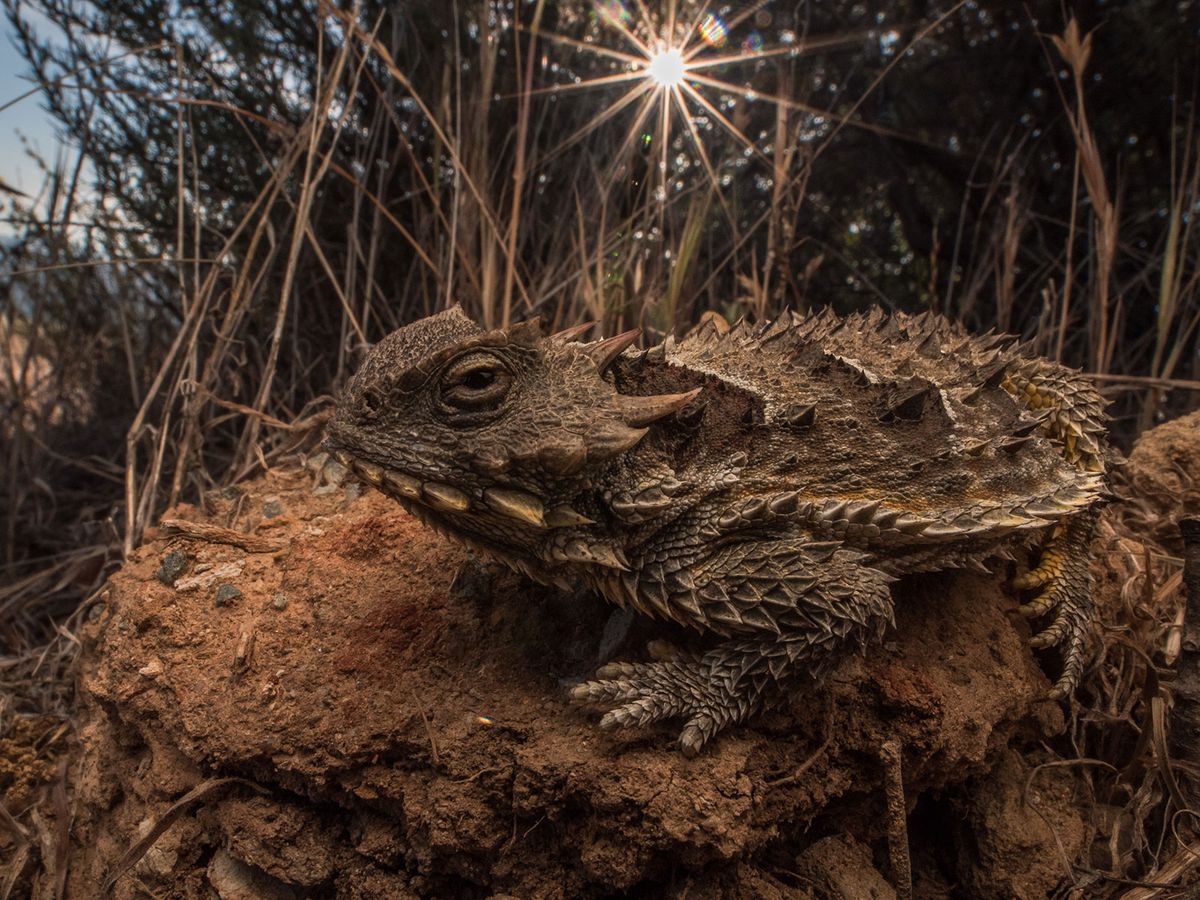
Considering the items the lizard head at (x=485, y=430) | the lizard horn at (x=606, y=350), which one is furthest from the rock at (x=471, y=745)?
the lizard horn at (x=606, y=350)

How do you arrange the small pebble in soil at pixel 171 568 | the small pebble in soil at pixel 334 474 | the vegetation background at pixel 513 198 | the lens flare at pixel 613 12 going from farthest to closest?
the lens flare at pixel 613 12, the vegetation background at pixel 513 198, the small pebble in soil at pixel 334 474, the small pebble in soil at pixel 171 568

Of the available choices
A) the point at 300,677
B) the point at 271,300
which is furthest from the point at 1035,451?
the point at 271,300

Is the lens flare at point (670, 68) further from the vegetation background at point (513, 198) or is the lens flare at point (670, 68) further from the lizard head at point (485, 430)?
the lizard head at point (485, 430)

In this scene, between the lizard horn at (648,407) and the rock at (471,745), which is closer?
the rock at (471,745)

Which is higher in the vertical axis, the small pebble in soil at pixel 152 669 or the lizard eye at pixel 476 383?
the lizard eye at pixel 476 383

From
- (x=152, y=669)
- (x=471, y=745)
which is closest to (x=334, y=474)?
(x=152, y=669)

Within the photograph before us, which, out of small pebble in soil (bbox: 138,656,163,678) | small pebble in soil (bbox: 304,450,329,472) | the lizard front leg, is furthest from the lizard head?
small pebble in soil (bbox: 304,450,329,472)

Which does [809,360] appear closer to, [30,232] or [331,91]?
[331,91]
